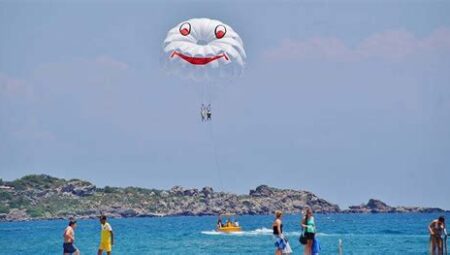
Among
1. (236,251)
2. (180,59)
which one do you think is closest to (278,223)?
(180,59)

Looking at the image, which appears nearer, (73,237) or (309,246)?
(309,246)

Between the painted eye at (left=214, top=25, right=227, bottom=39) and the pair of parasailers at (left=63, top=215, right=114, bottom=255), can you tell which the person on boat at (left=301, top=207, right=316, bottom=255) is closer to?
the pair of parasailers at (left=63, top=215, right=114, bottom=255)

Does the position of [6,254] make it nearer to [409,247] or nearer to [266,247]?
[266,247]

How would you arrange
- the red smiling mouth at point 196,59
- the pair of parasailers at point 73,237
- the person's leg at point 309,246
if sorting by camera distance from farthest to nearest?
the red smiling mouth at point 196,59 < the pair of parasailers at point 73,237 < the person's leg at point 309,246

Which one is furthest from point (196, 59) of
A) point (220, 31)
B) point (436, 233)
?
point (436, 233)

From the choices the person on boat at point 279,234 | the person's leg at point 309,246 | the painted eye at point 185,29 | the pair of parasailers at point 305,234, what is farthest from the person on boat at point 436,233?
the painted eye at point 185,29

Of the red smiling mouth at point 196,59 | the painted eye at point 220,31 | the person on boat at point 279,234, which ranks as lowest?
the person on boat at point 279,234

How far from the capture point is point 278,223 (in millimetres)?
32062

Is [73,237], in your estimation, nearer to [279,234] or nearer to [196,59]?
[279,234]

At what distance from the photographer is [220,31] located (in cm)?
4409

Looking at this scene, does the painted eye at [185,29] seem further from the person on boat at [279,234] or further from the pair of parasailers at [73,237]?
the person on boat at [279,234]

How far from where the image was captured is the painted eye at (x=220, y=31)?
4409cm

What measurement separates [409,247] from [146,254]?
17.6m

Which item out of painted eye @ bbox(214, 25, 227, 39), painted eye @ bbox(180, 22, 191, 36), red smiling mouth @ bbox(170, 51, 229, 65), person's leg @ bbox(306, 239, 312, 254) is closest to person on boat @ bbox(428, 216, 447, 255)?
person's leg @ bbox(306, 239, 312, 254)
